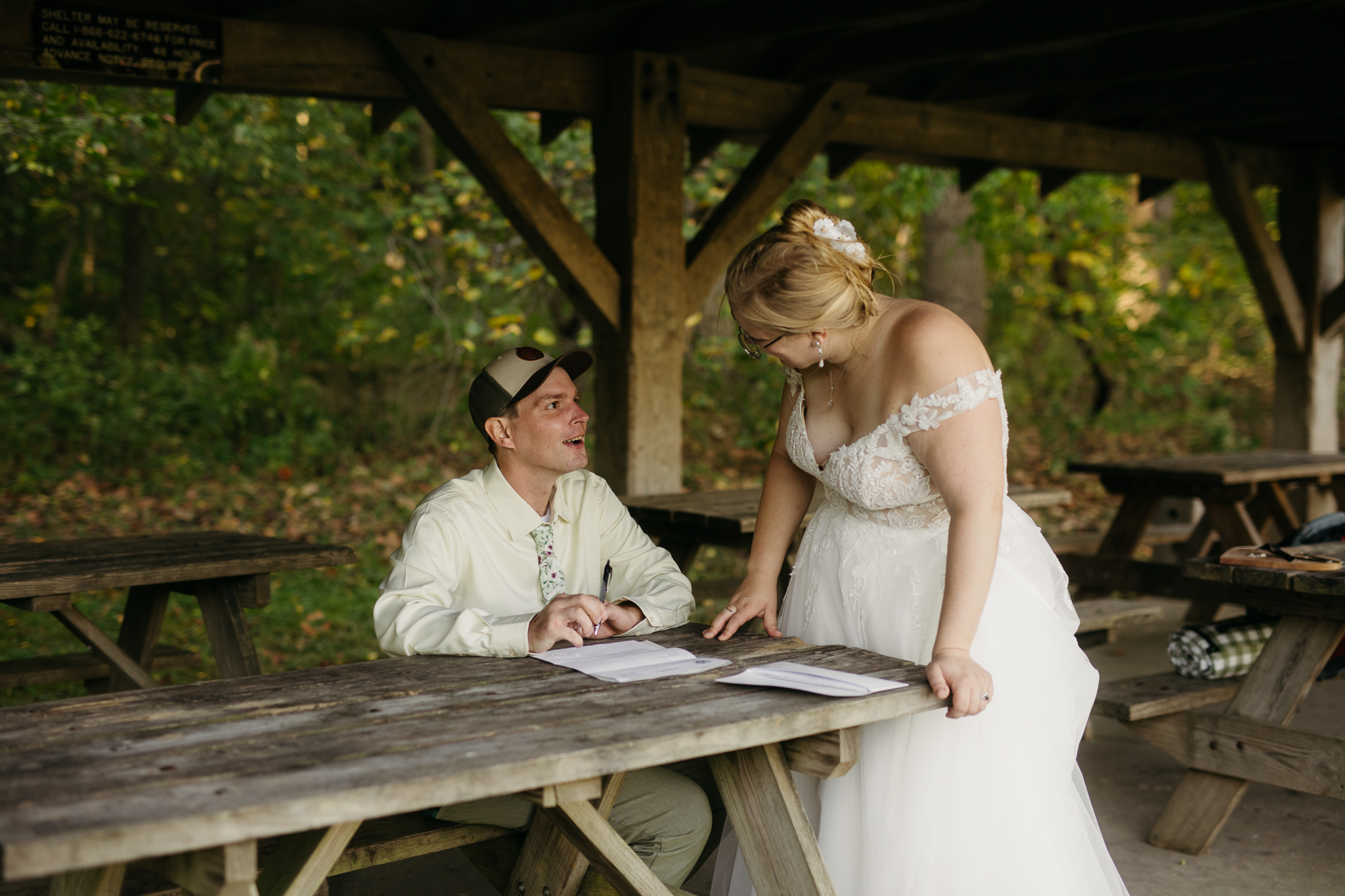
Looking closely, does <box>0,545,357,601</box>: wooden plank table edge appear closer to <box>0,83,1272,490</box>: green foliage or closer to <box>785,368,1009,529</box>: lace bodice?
<box>785,368,1009,529</box>: lace bodice

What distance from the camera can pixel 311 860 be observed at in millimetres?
1881

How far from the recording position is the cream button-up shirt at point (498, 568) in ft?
7.94

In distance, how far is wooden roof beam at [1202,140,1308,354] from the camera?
7.40 metres

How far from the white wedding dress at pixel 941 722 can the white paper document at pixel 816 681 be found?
36cm

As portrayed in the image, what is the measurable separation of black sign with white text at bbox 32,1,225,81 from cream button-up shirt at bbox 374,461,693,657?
235 cm

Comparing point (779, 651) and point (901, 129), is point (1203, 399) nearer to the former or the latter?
point (901, 129)

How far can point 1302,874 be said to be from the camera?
337 cm

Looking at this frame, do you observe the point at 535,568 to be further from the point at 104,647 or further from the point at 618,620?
the point at 104,647

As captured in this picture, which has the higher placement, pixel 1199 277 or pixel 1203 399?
pixel 1199 277

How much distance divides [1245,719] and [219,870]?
307 centimetres

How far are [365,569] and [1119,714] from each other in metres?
5.62

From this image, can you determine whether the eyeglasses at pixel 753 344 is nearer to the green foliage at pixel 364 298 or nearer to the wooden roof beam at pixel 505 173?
the wooden roof beam at pixel 505 173

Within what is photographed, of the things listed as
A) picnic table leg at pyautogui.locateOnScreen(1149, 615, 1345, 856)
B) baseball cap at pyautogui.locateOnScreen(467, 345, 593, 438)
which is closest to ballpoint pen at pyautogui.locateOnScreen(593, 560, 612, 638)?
baseball cap at pyautogui.locateOnScreen(467, 345, 593, 438)

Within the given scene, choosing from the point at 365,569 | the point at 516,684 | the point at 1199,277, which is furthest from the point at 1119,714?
the point at 1199,277
